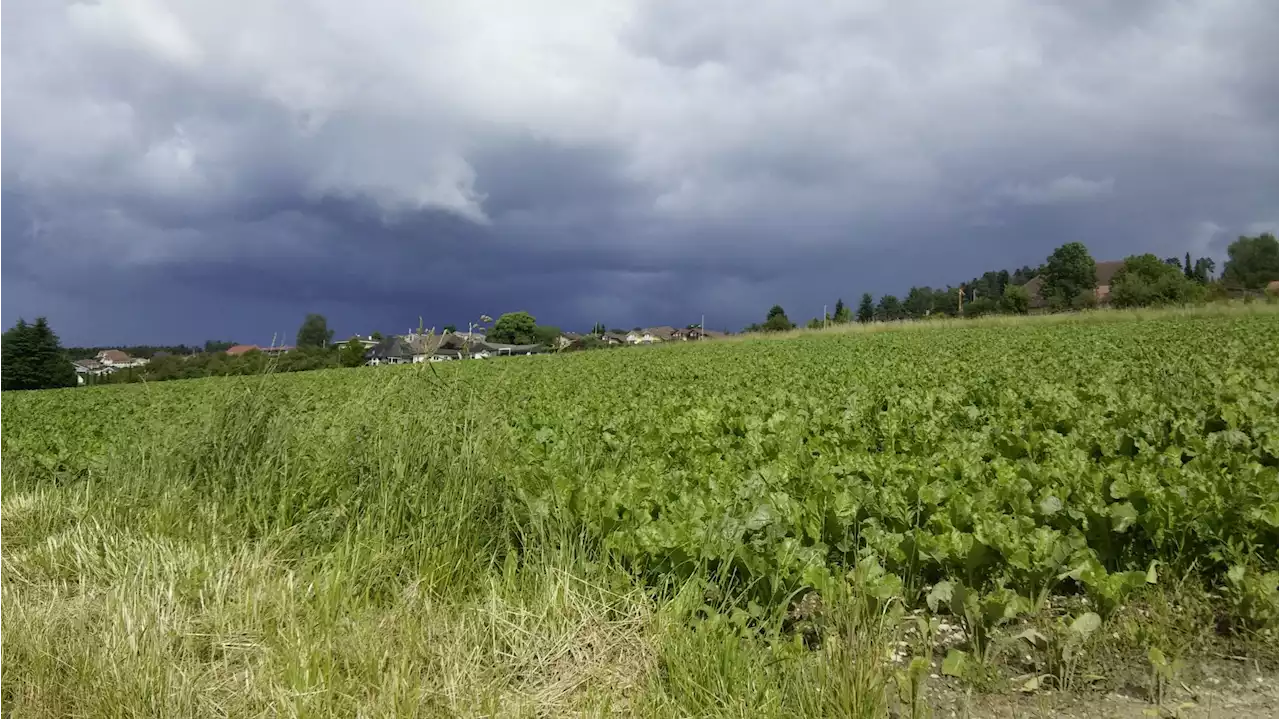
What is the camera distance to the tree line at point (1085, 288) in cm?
5153

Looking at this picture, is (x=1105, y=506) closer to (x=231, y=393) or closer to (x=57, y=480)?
(x=231, y=393)

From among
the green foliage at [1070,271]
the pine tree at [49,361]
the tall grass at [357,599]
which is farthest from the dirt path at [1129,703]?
the green foliage at [1070,271]

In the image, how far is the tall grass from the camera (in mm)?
2756

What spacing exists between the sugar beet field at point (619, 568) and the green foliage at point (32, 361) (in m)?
57.7

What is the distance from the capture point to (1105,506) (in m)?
3.94

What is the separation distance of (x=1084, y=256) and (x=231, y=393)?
102m

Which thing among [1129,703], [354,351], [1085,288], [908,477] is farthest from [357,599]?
[1085,288]

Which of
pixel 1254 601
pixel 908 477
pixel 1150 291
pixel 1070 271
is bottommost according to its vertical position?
pixel 1254 601

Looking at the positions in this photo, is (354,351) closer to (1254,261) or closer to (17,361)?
(17,361)

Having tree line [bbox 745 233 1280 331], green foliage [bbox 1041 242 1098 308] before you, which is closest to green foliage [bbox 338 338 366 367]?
tree line [bbox 745 233 1280 331]

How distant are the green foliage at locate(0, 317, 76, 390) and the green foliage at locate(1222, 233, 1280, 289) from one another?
9758 cm

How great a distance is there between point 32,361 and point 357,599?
208ft

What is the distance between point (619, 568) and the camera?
3.57 metres

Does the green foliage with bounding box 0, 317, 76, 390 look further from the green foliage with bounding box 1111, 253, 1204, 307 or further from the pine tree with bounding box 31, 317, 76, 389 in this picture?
the green foliage with bounding box 1111, 253, 1204, 307
